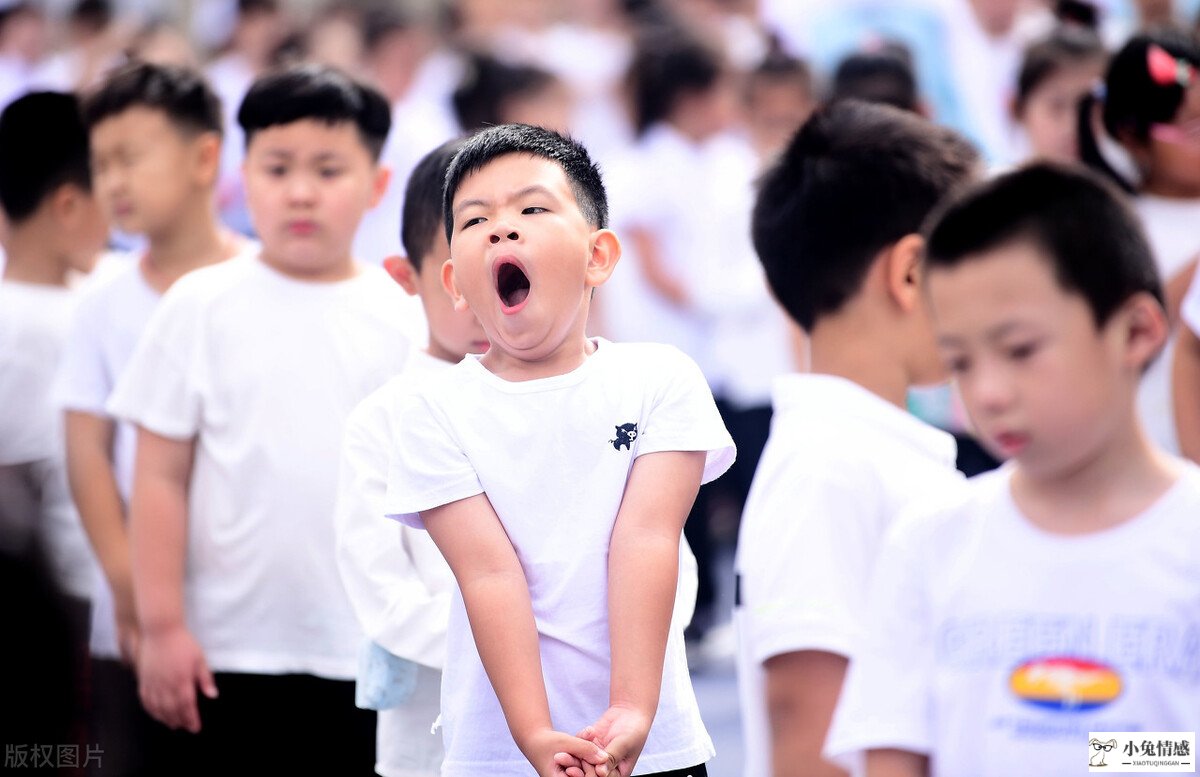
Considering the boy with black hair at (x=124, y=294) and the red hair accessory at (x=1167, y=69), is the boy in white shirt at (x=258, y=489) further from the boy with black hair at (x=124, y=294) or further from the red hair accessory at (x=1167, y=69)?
the red hair accessory at (x=1167, y=69)

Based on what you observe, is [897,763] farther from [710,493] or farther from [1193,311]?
[710,493]

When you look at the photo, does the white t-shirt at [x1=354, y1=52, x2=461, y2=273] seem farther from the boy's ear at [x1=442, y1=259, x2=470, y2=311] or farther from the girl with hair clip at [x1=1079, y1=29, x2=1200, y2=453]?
the boy's ear at [x1=442, y1=259, x2=470, y2=311]

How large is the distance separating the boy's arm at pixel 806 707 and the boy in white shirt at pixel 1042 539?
1.04 ft

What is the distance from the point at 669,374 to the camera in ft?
7.43

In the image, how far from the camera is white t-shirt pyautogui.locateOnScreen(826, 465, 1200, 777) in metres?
1.74

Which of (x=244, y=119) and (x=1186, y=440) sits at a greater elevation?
(x=244, y=119)

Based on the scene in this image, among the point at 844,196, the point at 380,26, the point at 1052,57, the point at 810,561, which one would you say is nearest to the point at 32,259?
the point at 844,196

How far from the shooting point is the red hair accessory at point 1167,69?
13.1ft

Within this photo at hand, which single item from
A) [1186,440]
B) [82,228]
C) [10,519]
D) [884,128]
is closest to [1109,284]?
[884,128]

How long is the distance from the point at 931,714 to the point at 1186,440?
190cm

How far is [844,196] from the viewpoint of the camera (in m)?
2.57

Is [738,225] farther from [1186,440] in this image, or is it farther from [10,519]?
[10,519]

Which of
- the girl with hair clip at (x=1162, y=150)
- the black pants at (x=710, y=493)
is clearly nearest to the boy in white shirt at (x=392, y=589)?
the girl with hair clip at (x=1162, y=150)

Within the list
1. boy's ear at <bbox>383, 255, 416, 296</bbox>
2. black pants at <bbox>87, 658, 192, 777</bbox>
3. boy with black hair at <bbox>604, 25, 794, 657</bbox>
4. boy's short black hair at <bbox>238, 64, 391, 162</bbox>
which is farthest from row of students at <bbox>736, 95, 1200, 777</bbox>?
boy with black hair at <bbox>604, 25, 794, 657</bbox>
